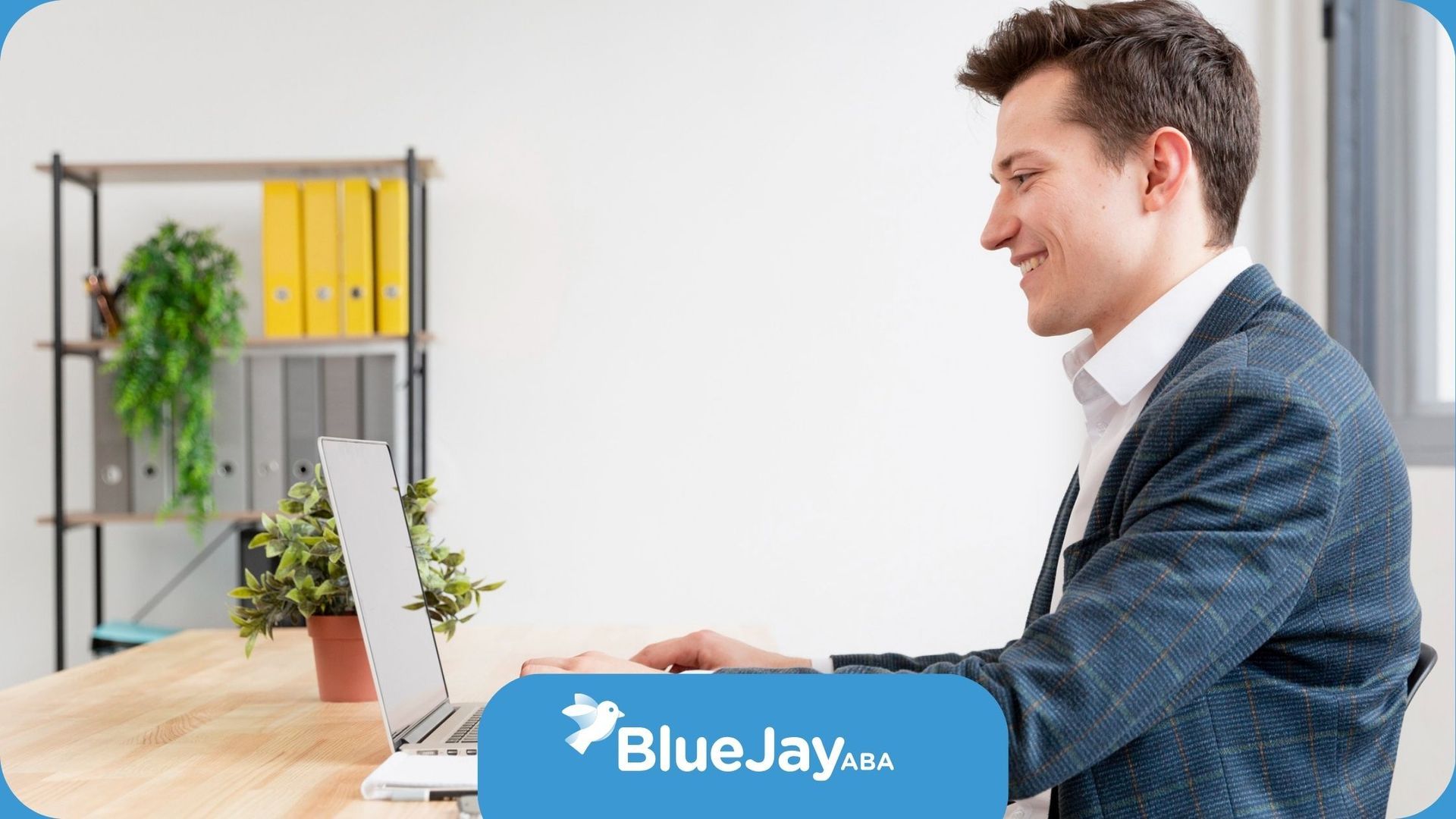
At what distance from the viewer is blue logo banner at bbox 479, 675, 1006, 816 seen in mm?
622

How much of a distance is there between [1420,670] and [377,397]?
7.51ft

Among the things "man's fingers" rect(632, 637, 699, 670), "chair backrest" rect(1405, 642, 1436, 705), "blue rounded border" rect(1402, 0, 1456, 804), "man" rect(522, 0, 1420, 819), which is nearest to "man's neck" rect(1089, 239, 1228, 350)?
"man" rect(522, 0, 1420, 819)

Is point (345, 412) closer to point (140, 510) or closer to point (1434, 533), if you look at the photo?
point (140, 510)

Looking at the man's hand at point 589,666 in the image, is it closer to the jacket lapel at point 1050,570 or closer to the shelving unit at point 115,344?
the jacket lapel at point 1050,570

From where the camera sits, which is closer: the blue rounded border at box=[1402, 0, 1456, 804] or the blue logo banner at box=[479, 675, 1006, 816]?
the blue logo banner at box=[479, 675, 1006, 816]

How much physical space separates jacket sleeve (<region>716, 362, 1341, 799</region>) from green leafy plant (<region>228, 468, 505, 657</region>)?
2.26 ft

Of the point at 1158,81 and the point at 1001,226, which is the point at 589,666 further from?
the point at 1158,81

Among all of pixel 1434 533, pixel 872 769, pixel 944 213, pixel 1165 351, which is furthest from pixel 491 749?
pixel 944 213

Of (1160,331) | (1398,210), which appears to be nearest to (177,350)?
(1160,331)

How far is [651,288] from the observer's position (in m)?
3.06

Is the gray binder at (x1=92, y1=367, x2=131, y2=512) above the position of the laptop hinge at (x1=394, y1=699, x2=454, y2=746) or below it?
above

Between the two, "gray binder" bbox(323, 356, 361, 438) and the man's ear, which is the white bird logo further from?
"gray binder" bbox(323, 356, 361, 438)

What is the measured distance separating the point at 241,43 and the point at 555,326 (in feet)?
3.63

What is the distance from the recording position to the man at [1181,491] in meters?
0.73
